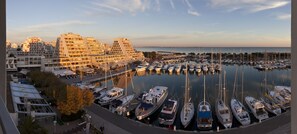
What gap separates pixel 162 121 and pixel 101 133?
1.50m

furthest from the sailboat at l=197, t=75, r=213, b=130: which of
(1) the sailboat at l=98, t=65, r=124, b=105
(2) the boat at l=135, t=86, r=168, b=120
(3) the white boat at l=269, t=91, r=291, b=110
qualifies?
(1) the sailboat at l=98, t=65, r=124, b=105

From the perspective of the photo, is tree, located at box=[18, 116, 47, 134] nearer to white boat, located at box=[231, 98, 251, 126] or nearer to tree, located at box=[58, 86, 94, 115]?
tree, located at box=[58, 86, 94, 115]

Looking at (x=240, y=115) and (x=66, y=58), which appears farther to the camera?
(x=66, y=58)

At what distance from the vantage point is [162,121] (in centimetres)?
543

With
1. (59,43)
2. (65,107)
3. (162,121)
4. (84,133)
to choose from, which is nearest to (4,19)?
(84,133)

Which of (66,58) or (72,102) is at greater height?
(66,58)

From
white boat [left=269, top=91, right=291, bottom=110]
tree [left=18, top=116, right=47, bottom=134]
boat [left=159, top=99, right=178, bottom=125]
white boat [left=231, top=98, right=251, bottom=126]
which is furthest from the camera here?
white boat [left=269, top=91, right=291, bottom=110]

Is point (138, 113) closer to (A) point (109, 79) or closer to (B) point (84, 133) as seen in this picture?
(B) point (84, 133)

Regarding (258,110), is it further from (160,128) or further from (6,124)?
(6,124)

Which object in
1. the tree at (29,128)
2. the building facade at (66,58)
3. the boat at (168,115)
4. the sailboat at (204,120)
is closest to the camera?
the tree at (29,128)

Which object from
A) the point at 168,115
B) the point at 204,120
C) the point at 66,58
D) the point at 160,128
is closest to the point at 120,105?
the point at 168,115

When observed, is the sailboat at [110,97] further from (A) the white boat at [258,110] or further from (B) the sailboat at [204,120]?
(A) the white boat at [258,110]

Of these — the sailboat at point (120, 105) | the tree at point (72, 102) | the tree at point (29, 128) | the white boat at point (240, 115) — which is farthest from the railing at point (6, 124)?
the sailboat at point (120, 105)

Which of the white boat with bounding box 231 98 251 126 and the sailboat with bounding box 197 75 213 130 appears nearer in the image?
the sailboat with bounding box 197 75 213 130
